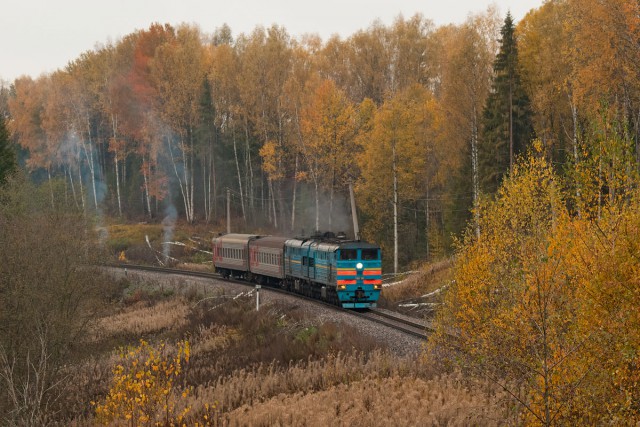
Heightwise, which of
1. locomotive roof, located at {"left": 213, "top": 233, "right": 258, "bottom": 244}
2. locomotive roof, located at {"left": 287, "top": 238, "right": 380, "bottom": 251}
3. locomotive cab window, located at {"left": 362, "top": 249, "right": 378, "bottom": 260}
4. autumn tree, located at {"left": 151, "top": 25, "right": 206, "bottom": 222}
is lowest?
locomotive roof, located at {"left": 213, "top": 233, "right": 258, "bottom": 244}

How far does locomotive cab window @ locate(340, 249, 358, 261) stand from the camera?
977 inches

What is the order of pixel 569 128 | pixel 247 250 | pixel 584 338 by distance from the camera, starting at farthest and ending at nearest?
pixel 247 250 < pixel 569 128 < pixel 584 338

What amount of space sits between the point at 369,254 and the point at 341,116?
16307 mm

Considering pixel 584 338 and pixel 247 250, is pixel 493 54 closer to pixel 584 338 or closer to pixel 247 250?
pixel 247 250

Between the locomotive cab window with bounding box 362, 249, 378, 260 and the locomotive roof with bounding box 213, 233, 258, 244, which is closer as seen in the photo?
the locomotive cab window with bounding box 362, 249, 378, 260

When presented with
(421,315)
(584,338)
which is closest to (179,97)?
(421,315)

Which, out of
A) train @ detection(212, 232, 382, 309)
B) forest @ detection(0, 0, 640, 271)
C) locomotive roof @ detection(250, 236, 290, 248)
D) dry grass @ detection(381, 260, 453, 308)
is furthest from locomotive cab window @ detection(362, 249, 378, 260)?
locomotive roof @ detection(250, 236, 290, 248)

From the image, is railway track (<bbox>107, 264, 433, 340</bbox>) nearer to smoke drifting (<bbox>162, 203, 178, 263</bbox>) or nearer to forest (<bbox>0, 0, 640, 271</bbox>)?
forest (<bbox>0, 0, 640, 271</bbox>)

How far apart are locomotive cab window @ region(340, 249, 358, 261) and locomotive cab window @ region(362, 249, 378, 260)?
0.35 metres

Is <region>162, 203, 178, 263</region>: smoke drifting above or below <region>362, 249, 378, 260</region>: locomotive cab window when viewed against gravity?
below

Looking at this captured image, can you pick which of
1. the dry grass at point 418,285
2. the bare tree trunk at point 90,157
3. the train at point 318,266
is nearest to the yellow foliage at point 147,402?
the train at point 318,266

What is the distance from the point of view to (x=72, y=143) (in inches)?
2581

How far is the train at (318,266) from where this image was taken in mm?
24641

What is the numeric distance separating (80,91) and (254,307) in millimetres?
45187
